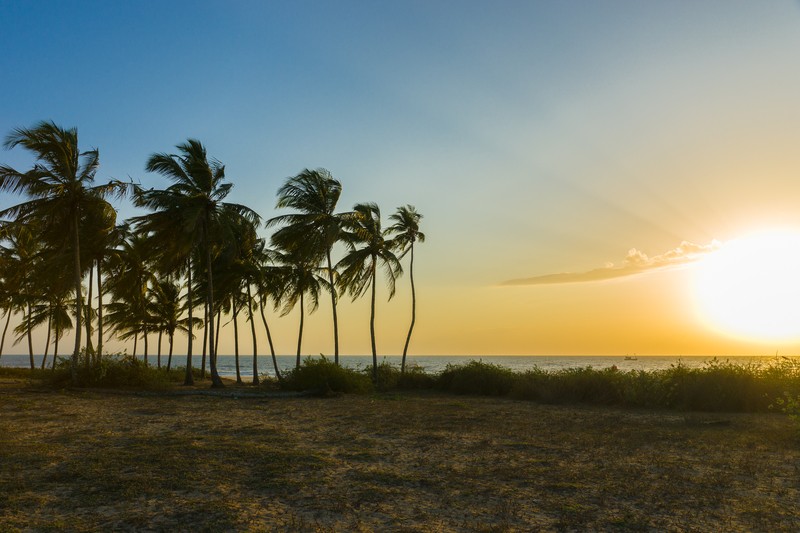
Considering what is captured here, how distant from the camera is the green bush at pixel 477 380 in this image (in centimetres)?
2261

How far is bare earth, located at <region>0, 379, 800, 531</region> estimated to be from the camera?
5.38 metres

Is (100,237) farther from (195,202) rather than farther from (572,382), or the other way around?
(572,382)

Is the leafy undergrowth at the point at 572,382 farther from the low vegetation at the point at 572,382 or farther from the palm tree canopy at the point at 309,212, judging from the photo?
the palm tree canopy at the point at 309,212

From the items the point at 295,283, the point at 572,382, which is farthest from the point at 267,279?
the point at 572,382

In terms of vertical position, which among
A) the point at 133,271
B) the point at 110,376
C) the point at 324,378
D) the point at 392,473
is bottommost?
the point at 392,473

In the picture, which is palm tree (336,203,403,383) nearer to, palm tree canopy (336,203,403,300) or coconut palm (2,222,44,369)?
palm tree canopy (336,203,403,300)

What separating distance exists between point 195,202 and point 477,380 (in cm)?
1434

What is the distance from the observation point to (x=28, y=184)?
1934cm

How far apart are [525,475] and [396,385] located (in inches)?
773

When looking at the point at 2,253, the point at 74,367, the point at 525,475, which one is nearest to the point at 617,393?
the point at 525,475

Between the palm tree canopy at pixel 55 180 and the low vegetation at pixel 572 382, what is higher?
the palm tree canopy at pixel 55 180

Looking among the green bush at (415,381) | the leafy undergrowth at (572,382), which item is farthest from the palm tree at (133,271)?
the green bush at (415,381)

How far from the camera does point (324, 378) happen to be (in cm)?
2164

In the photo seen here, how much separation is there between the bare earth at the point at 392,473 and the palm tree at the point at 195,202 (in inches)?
412
